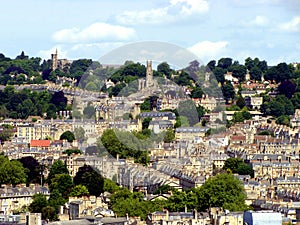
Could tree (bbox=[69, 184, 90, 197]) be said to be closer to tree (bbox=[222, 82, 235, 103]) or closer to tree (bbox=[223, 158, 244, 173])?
tree (bbox=[223, 158, 244, 173])

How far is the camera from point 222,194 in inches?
1736

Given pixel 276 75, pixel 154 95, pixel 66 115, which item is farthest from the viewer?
pixel 276 75

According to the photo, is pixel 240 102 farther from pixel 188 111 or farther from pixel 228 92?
pixel 188 111

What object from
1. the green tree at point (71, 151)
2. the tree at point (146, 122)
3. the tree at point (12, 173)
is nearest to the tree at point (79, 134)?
the tree at point (146, 122)

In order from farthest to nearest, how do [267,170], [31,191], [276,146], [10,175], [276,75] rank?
[276,75] → [276,146] → [267,170] → [10,175] → [31,191]

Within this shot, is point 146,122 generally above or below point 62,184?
above

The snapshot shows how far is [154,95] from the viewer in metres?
68.6

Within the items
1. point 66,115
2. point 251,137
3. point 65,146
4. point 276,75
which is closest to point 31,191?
point 65,146

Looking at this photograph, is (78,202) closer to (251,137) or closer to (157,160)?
(157,160)

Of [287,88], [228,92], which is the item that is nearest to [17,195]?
[228,92]

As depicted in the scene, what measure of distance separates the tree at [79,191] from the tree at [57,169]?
3829 mm

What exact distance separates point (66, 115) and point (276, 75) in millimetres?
19759

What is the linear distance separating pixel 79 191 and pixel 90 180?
1707 millimetres

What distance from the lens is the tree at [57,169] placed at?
53100 mm
